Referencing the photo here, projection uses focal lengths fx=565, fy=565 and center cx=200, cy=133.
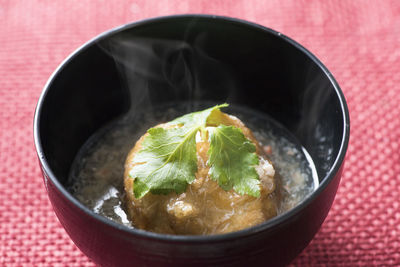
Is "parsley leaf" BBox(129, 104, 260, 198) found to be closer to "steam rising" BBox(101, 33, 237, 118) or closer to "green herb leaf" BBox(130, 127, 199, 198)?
"green herb leaf" BBox(130, 127, 199, 198)

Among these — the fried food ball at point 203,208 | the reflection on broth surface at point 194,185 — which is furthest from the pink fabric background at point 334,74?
the fried food ball at point 203,208

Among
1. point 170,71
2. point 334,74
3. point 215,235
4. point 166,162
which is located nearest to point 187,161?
point 166,162

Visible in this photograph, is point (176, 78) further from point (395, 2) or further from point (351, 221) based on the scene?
point (395, 2)

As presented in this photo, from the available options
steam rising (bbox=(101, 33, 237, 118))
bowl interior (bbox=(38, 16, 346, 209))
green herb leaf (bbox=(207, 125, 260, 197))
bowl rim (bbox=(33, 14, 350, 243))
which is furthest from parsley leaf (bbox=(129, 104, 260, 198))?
steam rising (bbox=(101, 33, 237, 118))

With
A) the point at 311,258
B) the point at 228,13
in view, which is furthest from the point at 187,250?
the point at 228,13

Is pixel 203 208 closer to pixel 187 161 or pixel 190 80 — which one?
pixel 187 161

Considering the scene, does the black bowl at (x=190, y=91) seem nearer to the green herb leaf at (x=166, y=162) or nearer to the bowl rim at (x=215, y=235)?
the bowl rim at (x=215, y=235)

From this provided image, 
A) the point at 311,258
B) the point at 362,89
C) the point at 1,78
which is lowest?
the point at 311,258
